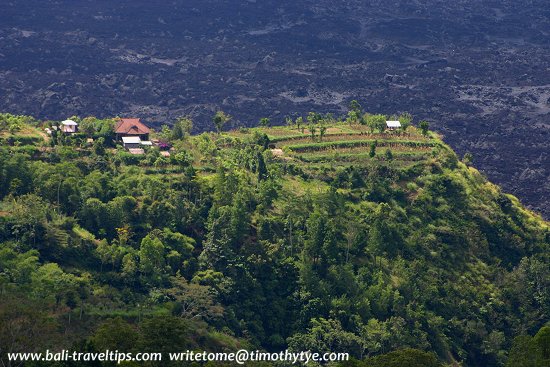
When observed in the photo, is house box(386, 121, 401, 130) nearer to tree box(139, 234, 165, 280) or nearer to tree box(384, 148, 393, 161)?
tree box(384, 148, 393, 161)

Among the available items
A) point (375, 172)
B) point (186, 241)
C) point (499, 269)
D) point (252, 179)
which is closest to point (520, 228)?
point (499, 269)

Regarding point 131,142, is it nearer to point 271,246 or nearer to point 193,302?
point 271,246

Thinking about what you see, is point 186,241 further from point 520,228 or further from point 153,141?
point 520,228

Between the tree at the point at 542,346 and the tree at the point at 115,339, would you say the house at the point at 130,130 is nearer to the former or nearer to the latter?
the tree at the point at 115,339

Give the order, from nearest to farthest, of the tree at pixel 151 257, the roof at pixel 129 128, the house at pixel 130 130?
the tree at pixel 151 257 → the house at pixel 130 130 → the roof at pixel 129 128

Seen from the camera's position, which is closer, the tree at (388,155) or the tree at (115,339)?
the tree at (115,339)

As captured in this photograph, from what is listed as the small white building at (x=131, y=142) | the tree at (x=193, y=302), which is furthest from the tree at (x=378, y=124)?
the tree at (x=193, y=302)

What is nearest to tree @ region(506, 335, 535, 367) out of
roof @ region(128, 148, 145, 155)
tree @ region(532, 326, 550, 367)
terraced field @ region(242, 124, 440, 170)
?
tree @ region(532, 326, 550, 367)
